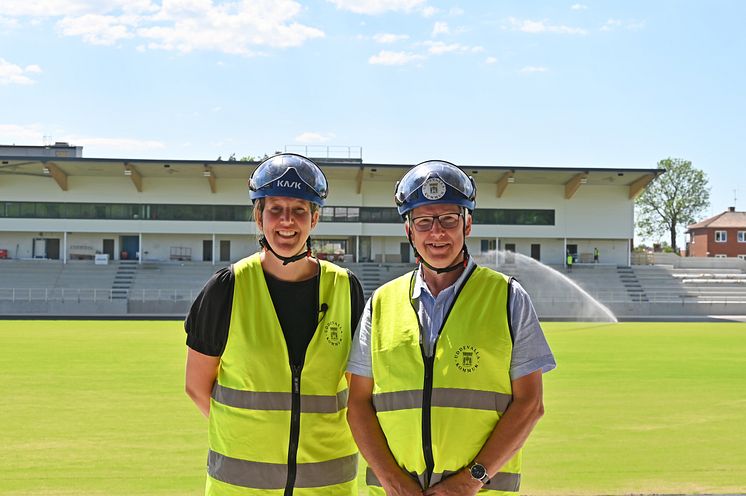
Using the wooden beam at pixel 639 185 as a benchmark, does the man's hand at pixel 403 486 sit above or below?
below

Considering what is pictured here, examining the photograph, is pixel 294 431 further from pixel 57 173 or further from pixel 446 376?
pixel 57 173

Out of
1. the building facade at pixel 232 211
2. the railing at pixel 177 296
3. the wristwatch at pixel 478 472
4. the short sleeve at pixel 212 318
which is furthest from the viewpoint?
the building facade at pixel 232 211

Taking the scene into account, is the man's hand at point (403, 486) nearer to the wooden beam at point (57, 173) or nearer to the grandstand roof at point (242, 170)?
the grandstand roof at point (242, 170)

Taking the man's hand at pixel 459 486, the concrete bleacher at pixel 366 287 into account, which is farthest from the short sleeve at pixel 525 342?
the concrete bleacher at pixel 366 287

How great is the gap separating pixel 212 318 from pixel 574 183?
157 ft

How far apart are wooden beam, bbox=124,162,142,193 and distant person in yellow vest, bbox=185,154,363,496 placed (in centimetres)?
4482

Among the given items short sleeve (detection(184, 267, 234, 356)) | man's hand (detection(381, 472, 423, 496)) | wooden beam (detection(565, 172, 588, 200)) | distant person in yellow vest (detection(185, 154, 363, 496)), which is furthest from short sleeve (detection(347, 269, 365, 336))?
wooden beam (detection(565, 172, 588, 200))

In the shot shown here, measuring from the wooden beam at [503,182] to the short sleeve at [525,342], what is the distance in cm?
4484

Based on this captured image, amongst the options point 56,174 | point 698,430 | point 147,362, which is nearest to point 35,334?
point 147,362

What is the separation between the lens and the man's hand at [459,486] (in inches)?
122

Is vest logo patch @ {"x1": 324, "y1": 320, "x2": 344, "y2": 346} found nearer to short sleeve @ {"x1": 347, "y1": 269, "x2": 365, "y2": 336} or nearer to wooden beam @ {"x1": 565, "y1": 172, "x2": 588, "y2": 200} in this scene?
short sleeve @ {"x1": 347, "y1": 269, "x2": 365, "y2": 336}

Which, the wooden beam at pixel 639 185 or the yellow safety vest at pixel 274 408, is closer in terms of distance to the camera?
the yellow safety vest at pixel 274 408

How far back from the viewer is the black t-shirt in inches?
136

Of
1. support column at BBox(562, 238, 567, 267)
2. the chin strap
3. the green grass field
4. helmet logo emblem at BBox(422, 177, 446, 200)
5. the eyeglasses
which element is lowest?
the green grass field
